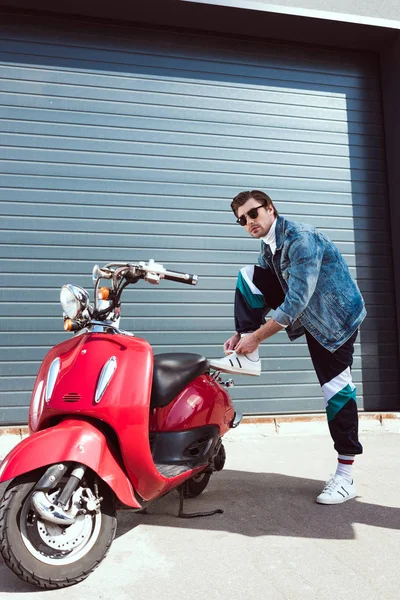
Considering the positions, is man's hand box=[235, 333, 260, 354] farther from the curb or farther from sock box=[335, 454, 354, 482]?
the curb

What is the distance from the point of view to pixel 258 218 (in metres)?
2.97

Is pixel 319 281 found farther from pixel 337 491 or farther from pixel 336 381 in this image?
pixel 337 491

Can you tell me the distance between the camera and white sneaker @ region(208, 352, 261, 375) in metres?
2.84

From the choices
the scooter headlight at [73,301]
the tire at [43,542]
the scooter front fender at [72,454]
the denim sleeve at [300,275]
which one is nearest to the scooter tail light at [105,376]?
the scooter front fender at [72,454]

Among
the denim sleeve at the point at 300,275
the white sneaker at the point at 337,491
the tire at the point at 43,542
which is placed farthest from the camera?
the white sneaker at the point at 337,491

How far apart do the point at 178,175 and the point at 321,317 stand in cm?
290

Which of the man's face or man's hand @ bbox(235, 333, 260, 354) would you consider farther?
the man's face

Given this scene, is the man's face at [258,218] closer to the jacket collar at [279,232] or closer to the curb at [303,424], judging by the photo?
the jacket collar at [279,232]

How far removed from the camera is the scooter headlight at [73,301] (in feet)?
6.97

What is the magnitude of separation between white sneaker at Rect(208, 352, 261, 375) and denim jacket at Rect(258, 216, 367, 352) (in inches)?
11.0

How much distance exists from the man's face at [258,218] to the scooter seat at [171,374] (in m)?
0.81

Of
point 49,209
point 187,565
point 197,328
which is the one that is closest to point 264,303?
point 187,565

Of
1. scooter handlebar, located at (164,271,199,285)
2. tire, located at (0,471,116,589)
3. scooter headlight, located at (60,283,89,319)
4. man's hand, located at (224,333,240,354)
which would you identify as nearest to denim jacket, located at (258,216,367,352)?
man's hand, located at (224,333,240,354)

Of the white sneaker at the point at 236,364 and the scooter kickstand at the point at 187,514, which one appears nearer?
the scooter kickstand at the point at 187,514
